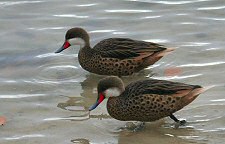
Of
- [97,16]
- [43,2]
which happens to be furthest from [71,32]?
[43,2]

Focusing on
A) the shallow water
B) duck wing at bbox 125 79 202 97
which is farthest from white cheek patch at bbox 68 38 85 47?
duck wing at bbox 125 79 202 97

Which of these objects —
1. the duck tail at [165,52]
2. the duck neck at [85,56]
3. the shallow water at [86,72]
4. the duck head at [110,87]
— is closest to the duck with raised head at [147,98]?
the duck head at [110,87]

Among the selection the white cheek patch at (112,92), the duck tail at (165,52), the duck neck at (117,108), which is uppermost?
the duck tail at (165,52)

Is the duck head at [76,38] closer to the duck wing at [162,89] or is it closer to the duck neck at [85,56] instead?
the duck neck at [85,56]

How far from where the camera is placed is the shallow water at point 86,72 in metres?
7.70

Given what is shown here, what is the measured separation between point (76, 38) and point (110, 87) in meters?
2.18

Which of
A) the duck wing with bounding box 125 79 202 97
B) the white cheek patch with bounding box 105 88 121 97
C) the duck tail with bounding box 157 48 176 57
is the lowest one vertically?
the white cheek patch with bounding box 105 88 121 97

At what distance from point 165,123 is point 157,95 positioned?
50cm

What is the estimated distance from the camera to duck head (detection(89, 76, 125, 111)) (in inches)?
305

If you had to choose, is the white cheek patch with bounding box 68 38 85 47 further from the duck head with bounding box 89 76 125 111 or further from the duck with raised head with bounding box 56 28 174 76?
the duck head with bounding box 89 76 125 111

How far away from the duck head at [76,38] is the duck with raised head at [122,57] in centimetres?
32

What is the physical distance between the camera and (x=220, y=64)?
9.46m

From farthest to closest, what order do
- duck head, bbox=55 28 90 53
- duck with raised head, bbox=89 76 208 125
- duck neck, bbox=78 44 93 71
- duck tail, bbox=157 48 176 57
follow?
duck head, bbox=55 28 90 53, duck neck, bbox=78 44 93 71, duck tail, bbox=157 48 176 57, duck with raised head, bbox=89 76 208 125

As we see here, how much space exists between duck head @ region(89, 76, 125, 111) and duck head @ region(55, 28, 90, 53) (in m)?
2.07
